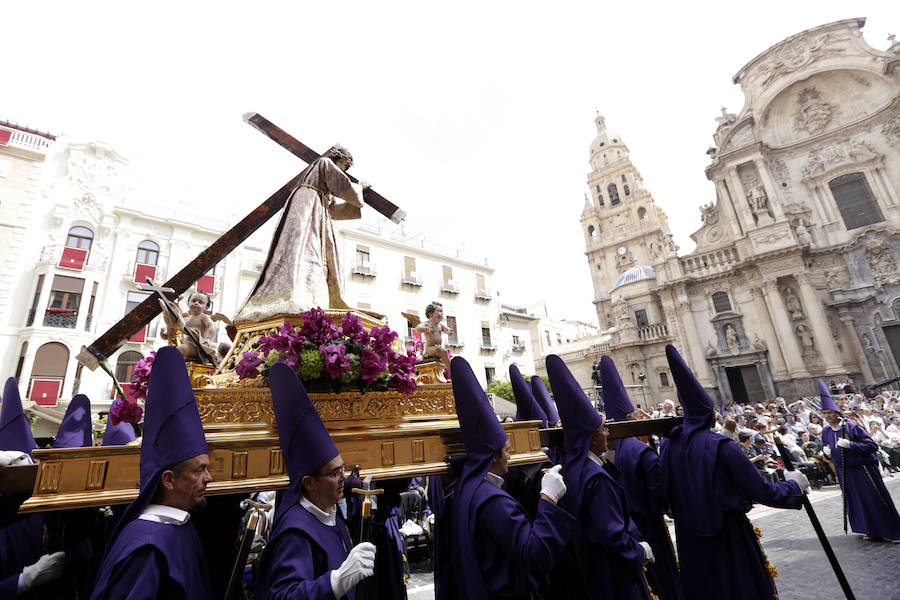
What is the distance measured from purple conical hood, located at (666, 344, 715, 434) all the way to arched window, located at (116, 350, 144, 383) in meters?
21.1

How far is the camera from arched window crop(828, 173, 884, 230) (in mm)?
25547

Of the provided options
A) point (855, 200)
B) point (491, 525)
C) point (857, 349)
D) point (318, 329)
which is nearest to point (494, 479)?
point (491, 525)

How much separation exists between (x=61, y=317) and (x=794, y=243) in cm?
3904

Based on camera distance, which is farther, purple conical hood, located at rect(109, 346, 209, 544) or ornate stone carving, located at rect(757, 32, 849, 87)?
ornate stone carving, located at rect(757, 32, 849, 87)

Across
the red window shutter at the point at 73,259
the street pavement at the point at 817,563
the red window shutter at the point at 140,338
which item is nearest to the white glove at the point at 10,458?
the street pavement at the point at 817,563

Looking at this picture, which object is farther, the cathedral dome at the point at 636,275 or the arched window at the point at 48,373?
the cathedral dome at the point at 636,275

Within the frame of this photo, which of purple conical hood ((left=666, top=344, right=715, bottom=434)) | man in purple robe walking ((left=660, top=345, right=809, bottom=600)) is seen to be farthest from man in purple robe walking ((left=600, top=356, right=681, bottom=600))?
purple conical hood ((left=666, top=344, right=715, bottom=434))

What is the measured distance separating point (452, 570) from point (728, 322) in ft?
103

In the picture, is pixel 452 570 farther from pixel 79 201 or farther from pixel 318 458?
pixel 79 201

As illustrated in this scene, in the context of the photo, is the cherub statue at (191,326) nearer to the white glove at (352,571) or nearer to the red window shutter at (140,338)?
the white glove at (352,571)

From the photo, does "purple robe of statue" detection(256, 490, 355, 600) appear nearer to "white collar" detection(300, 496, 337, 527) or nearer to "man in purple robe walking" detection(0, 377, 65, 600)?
"white collar" detection(300, 496, 337, 527)

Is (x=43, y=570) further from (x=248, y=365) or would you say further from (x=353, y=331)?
(x=353, y=331)

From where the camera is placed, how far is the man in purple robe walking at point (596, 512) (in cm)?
297

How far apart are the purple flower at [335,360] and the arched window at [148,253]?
21.7 m
